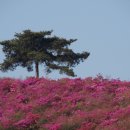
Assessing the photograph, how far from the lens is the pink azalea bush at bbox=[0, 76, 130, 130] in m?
19.5

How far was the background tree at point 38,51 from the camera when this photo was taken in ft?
163

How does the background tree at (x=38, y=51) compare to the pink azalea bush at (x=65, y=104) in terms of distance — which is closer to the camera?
the pink azalea bush at (x=65, y=104)

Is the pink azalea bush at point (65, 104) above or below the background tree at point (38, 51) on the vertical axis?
below

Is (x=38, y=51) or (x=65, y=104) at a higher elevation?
(x=38, y=51)

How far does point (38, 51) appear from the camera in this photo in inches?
1992

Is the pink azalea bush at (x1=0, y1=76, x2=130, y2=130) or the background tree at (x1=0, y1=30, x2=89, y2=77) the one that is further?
the background tree at (x1=0, y1=30, x2=89, y2=77)

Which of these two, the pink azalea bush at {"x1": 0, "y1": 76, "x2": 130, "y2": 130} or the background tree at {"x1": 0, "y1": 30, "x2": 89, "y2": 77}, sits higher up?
the background tree at {"x1": 0, "y1": 30, "x2": 89, "y2": 77}

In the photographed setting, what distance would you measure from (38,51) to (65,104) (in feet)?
94.7

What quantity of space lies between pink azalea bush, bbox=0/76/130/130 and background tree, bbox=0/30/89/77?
2295 cm

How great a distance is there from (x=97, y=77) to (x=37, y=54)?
76.7 feet

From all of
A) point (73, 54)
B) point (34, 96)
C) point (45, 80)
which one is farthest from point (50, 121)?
point (73, 54)

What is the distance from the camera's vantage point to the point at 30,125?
20.2 m

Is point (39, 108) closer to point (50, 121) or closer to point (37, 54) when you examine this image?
point (50, 121)

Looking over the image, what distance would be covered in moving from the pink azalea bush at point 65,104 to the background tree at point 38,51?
2295cm
